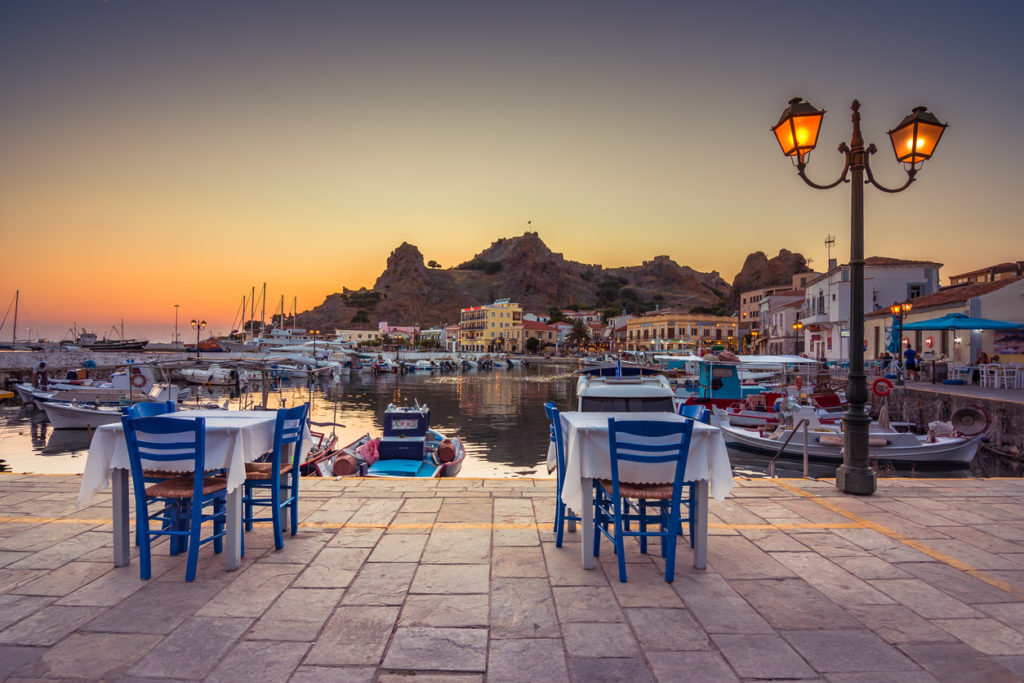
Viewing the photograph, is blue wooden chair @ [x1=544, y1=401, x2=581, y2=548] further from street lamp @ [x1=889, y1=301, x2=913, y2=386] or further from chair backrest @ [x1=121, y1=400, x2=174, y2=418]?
street lamp @ [x1=889, y1=301, x2=913, y2=386]

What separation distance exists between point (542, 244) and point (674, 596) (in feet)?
641

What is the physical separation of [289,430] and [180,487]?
928mm

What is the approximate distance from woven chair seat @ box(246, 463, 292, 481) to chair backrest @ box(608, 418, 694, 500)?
2.75 meters

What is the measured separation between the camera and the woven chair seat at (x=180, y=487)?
3836 mm

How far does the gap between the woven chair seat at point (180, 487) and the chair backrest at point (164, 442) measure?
4.1 inches

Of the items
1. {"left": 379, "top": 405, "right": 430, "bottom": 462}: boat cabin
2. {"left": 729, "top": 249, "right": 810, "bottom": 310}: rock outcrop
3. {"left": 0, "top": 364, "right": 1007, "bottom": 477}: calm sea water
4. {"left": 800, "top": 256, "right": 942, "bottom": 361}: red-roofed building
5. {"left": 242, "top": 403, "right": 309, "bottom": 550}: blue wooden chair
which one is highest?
{"left": 729, "top": 249, "right": 810, "bottom": 310}: rock outcrop

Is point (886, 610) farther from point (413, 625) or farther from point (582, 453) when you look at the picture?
point (413, 625)

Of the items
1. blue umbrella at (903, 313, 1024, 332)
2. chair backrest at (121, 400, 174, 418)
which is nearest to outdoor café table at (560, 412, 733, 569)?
chair backrest at (121, 400, 174, 418)

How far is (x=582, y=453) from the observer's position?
158 inches

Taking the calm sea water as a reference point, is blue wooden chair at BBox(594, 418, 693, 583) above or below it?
above

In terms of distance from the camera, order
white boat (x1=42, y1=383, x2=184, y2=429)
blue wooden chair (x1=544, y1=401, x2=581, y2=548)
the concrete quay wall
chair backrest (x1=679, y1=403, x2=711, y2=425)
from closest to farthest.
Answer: blue wooden chair (x1=544, y1=401, x2=581, y2=548), chair backrest (x1=679, y1=403, x2=711, y2=425), the concrete quay wall, white boat (x1=42, y1=383, x2=184, y2=429)

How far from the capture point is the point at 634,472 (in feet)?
13.1

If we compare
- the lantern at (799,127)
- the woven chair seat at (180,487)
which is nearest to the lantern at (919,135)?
the lantern at (799,127)

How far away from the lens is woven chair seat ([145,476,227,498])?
3836mm
